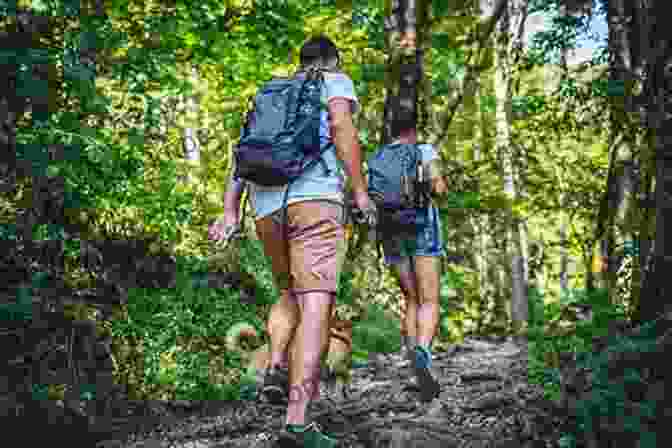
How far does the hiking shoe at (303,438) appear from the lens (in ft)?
11.4

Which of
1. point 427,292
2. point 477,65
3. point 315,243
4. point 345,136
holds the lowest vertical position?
point 427,292

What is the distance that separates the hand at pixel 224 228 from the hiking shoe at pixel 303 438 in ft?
3.82

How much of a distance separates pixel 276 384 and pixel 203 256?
4.74 m

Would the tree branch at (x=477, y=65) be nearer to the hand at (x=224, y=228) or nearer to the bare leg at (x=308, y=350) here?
the hand at (x=224, y=228)

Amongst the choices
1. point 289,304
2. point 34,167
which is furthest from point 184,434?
point 34,167

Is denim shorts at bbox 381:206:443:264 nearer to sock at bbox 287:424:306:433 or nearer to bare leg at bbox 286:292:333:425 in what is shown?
bare leg at bbox 286:292:333:425

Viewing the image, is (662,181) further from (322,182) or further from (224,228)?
(224,228)

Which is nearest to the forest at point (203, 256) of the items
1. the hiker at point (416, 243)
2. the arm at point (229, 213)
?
the hiker at point (416, 243)

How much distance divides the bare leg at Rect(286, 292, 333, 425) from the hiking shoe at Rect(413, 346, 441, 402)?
5.50ft

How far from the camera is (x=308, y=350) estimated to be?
147 inches

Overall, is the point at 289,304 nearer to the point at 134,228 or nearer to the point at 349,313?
the point at 349,313

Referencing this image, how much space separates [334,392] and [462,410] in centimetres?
168

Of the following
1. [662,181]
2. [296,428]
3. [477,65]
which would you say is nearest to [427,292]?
[662,181]

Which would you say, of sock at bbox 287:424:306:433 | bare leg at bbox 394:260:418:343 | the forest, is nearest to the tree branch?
the forest
